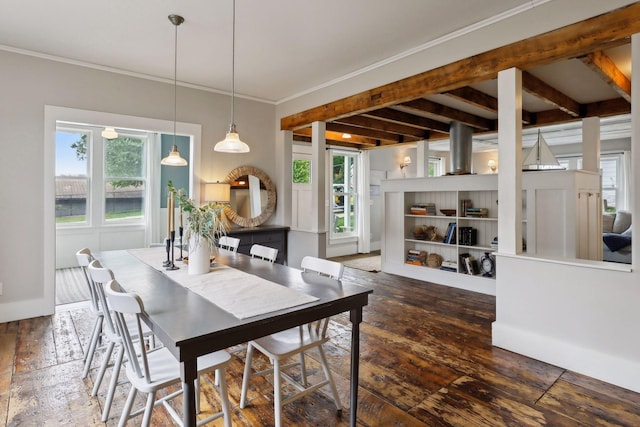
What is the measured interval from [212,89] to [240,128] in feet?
2.04

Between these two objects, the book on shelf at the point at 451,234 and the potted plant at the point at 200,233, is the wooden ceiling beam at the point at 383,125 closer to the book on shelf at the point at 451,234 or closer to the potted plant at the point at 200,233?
the book on shelf at the point at 451,234

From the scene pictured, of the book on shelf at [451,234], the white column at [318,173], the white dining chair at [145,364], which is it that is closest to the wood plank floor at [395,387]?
the white dining chair at [145,364]

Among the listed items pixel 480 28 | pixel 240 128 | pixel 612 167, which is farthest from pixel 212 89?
pixel 612 167

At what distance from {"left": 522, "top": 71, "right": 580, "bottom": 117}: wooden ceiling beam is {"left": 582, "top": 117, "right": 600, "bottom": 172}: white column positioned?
0.20 m

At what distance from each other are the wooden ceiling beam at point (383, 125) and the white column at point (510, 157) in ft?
8.89

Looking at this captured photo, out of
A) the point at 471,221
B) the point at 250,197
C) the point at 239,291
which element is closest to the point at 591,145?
the point at 471,221

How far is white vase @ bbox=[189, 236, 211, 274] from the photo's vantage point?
227 centimetres

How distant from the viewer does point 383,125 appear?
5.96 metres

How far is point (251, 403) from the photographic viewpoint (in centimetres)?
213

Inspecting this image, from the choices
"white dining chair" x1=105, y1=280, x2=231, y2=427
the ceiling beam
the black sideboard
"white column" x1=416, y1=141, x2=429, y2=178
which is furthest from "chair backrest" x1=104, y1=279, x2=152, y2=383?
"white column" x1=416, y1=141, x2=429, y2=178

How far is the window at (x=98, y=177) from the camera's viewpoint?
6117 mm

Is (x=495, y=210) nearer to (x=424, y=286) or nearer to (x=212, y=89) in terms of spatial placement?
(x=424, y=286)

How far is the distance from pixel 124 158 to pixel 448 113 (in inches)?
228

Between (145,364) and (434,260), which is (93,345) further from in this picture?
(434,260)
